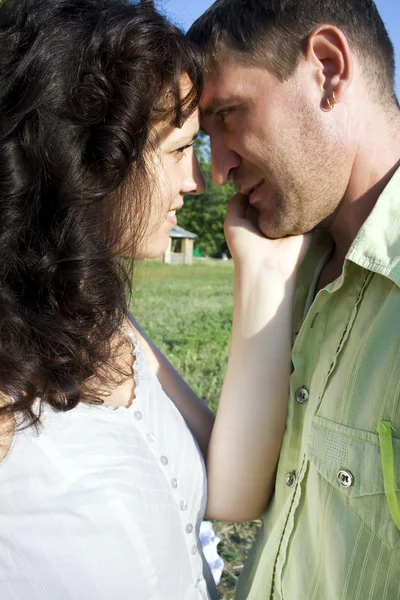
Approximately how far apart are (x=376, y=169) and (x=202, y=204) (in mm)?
59714

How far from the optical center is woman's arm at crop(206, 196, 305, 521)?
89.4 inches

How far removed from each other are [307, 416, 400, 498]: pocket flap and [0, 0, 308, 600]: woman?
0.92ft

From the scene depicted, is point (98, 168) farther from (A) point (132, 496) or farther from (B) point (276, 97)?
(A) point (132, 496)

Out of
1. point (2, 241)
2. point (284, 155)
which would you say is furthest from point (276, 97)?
point (2, 241)

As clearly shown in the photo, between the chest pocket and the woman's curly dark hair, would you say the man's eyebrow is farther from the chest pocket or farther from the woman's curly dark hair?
the chest pocket

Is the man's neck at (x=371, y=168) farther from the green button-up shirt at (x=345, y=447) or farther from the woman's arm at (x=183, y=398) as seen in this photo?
the woman's arm at (x=183, y=398)

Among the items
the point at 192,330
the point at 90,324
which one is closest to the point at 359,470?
the point at 90,324

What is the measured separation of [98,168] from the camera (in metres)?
2.07

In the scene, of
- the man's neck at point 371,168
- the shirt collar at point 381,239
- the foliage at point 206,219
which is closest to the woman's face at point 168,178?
the man's neck at point 371,168

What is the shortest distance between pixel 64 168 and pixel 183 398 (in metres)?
1.11

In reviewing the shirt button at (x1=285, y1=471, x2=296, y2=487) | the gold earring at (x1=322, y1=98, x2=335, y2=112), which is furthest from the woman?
the gold earring at (x1=322, y1=98, x2=335, y2=112)

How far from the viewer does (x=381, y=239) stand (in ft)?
6.72

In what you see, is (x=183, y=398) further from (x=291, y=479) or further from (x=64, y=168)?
(x=64, y=168)

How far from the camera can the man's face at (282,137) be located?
2.47 metres
